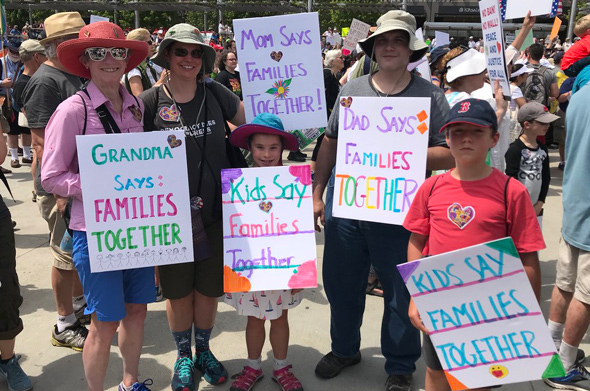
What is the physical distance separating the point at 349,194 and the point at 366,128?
0.37 m

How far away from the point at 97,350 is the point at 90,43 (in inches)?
62.2

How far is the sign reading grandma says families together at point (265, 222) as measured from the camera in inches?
109

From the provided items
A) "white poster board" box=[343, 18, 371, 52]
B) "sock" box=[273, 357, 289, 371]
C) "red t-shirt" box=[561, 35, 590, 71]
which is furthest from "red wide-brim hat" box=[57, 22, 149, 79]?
"white poster board" box=[343, 18, 371, 52]

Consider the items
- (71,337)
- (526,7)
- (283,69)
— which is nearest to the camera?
(283,69)

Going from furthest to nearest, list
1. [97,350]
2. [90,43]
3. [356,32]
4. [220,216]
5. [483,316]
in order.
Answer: [356,32] < [220,216] < [97,350] < [90,43] < [483,316]

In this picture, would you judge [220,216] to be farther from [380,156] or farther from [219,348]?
[219,348]

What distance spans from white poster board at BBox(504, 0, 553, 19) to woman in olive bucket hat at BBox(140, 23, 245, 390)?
9.32ft

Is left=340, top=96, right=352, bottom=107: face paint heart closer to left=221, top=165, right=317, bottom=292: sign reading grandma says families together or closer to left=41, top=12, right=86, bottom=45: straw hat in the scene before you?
left=221, top=165, right=317, bottom=292: sign reading grandma says families together

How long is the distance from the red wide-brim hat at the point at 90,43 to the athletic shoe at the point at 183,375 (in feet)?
5.80

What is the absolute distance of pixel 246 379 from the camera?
10.00 ft

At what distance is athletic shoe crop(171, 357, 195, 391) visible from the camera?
118 inches

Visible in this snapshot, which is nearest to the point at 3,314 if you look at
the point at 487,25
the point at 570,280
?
the point at 570,280

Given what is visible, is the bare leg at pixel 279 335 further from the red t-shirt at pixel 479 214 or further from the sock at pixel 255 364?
the red t-shirt at pixel 479 214

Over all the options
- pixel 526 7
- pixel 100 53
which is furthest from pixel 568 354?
pixel 100 53
